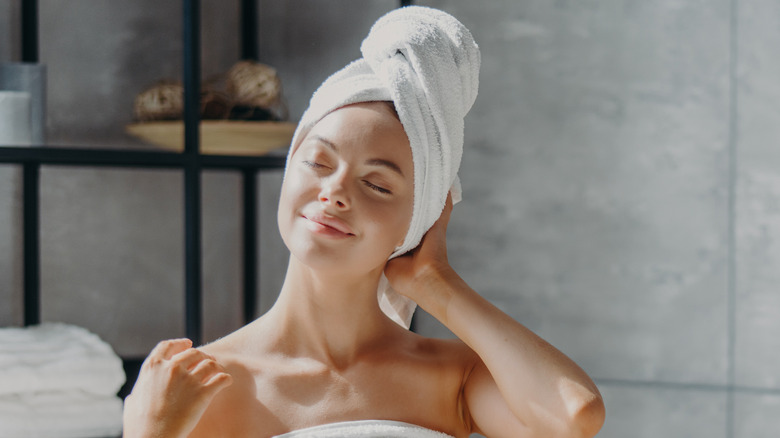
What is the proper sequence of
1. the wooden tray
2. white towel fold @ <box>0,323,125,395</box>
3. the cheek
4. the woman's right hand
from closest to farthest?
the woman's right hand → the cheek → white towel fold @ <box>0,323,125,395</box> → the wooden tray

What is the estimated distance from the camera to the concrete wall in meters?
1.47

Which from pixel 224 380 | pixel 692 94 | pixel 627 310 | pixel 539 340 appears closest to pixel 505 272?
pixel 627 310

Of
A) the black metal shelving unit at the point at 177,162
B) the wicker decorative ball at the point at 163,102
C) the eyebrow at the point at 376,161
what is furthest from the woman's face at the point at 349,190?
the wicker decorative ball at the point at 163,102

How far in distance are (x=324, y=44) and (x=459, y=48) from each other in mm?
923

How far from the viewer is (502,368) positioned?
2.42 ft

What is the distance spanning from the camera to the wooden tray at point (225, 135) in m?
1.41

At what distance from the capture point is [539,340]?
75 centimetres

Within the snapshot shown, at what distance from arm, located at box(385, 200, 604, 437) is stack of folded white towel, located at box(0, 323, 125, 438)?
0.67 m

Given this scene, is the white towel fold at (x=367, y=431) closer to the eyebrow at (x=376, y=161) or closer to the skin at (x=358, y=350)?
the skin at (x=358, y=350)

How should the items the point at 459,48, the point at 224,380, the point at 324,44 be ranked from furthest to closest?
1. the point at 324,44
2. the point at 459,48
3. the point at 224,380

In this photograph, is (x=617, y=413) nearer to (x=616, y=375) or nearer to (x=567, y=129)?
(x=616, y=375)

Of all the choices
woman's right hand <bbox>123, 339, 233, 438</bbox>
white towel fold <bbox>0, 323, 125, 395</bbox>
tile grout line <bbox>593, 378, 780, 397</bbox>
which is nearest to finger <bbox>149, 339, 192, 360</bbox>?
woman's right hand <bbox>123, 339, 233, 438</bbox>

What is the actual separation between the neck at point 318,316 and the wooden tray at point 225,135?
0.66 meters

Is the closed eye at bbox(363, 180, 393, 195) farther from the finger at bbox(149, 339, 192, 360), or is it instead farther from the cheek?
the finger at bbox(149, 339, 192, 360)
